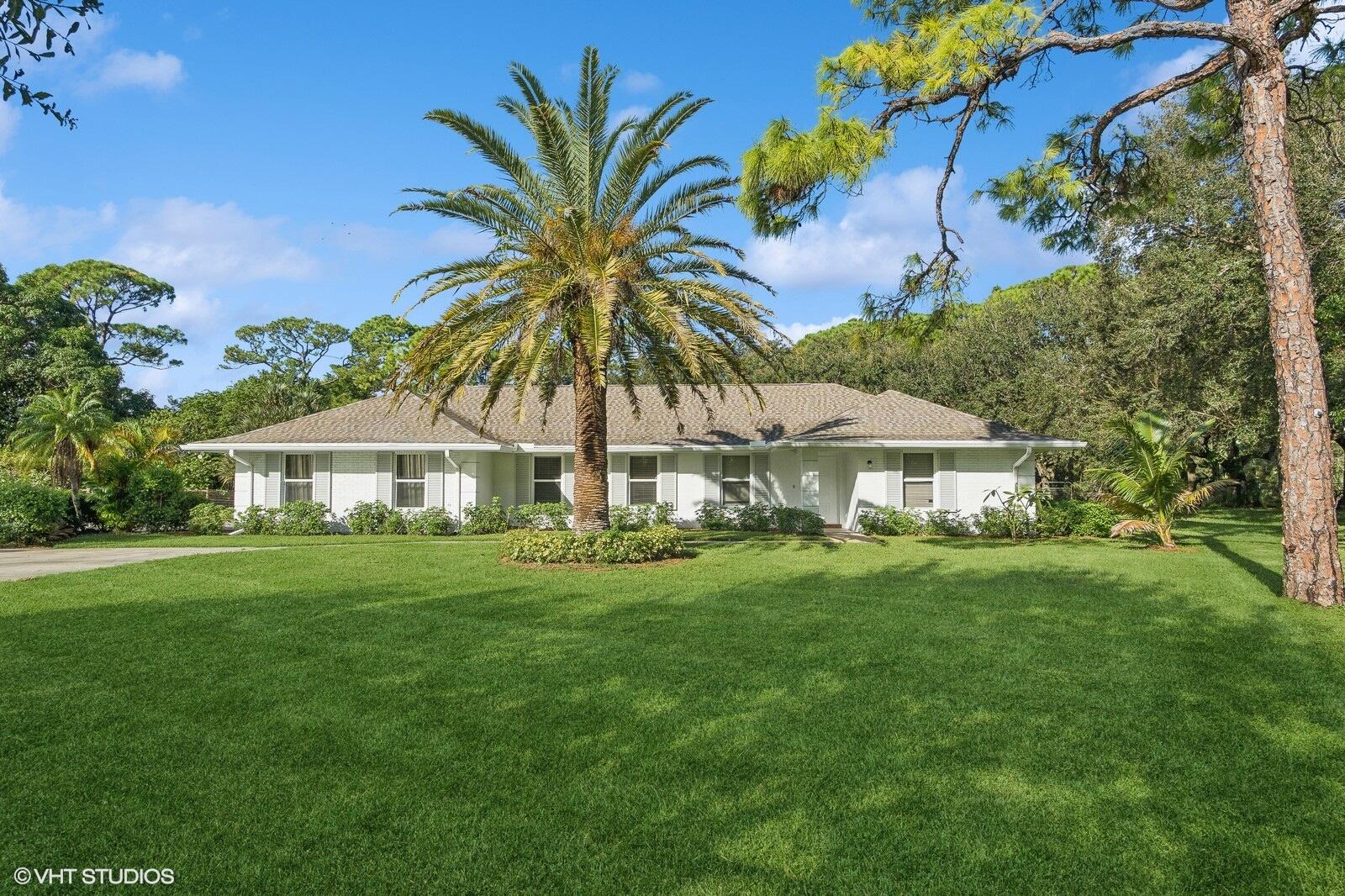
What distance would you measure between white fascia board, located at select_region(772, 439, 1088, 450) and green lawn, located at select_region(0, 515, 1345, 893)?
367 inches

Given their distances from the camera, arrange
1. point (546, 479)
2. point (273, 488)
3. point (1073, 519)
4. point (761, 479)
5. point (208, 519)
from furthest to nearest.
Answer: point (546, 479), point (761, 479), point (273, 488), point (208, 519), point (1073, 519)

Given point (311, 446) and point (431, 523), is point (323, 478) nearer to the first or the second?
point (311, 446)

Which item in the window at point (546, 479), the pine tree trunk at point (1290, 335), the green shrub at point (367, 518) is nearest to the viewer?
the pine tree trunk at point (1290, 335)

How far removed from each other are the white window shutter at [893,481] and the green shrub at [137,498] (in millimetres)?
18913

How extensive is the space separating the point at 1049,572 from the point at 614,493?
469 inches

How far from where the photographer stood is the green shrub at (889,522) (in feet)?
60.0

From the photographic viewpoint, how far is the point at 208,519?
1920cm

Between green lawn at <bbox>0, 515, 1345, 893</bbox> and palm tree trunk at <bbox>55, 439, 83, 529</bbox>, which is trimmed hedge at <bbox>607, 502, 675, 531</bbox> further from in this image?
palm tree trunk at <bbox>55, 439, 83, 529</bbox>

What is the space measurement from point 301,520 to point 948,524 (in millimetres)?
16813

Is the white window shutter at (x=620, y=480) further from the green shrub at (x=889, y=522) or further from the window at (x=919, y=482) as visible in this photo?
the window at (x=919, y=482)

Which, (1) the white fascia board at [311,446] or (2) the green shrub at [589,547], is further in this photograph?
(1) the white fascia board at [311,446]

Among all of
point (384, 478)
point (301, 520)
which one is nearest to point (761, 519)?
point (384, 478)

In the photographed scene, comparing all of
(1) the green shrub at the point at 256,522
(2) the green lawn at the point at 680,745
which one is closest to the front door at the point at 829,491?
(2) the green lawn at the point at 680,745

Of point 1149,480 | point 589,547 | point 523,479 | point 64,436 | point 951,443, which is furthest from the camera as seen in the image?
point 523,479
